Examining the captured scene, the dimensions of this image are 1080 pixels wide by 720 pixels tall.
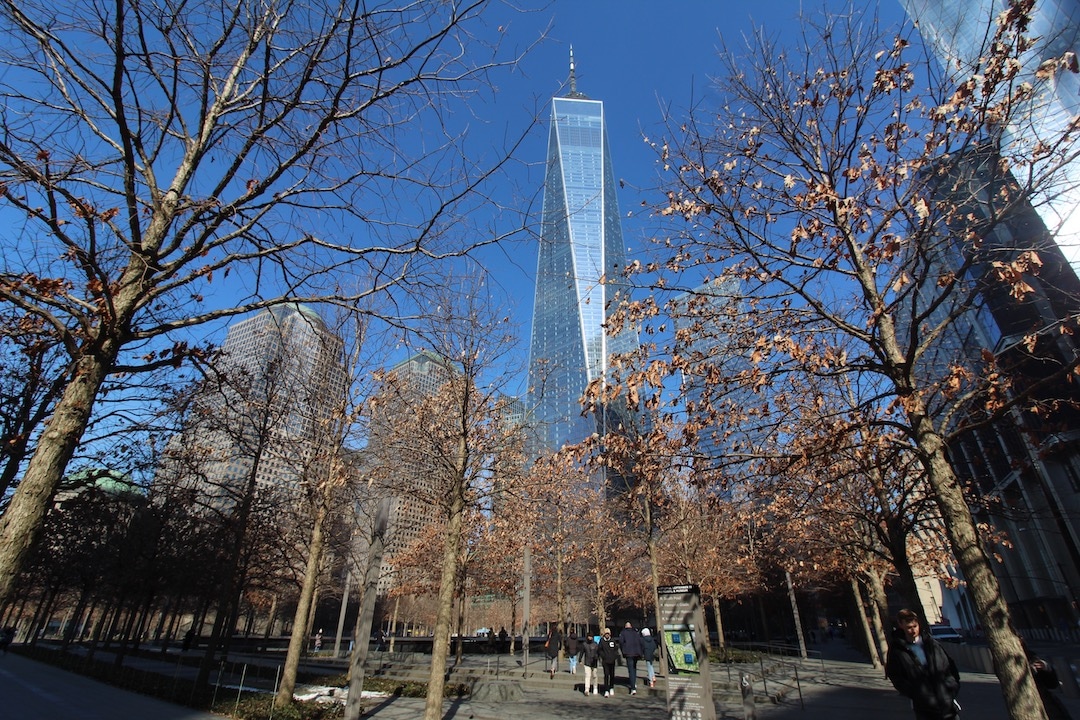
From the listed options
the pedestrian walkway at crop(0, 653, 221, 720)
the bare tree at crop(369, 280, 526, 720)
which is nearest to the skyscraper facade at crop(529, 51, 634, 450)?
the bare tree at crop(369, 280, 526, 720)

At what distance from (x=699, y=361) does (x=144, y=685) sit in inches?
720

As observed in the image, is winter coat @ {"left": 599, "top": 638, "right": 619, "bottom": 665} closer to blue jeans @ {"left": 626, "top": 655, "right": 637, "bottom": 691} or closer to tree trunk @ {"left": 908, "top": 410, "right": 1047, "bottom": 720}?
blue jeans @ {"left": 626, "top": 655, "right": 637, "bottom": 691}

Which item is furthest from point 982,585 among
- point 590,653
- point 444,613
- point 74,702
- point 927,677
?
point 74,702

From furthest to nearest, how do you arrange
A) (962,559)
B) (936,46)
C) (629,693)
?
1. (629,693)
2. (936,46)
3. (962,559)

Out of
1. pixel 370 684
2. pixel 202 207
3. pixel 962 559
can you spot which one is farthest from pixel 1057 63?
pixel 370 684

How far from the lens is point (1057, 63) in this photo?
16.2 ft

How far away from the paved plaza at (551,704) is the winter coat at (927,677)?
707 cm

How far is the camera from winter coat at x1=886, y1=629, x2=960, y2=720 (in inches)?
201

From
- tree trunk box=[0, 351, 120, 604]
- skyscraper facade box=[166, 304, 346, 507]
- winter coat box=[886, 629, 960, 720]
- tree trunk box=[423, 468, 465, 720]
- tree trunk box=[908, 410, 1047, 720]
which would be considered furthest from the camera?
skyscraper facade box=[166, 304, 346, 507]

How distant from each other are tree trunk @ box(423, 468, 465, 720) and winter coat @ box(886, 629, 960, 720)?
6.56 meters

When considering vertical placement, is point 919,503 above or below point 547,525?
below

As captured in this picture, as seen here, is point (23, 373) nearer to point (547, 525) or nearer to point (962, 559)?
point (962, 559)

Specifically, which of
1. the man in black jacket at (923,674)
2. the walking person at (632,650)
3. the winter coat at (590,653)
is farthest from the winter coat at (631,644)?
the man in black jacket at (923,674)

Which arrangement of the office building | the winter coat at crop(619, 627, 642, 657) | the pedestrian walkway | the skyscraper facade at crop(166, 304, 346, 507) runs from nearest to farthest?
the office building
the pedestrian walkway
the skyscraper facade at crop(166, 304, 346, 507)
the winter coat at crop(619, 627, 642, 657)
